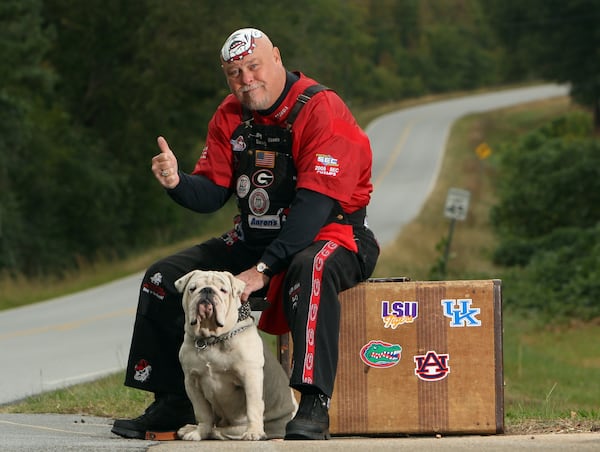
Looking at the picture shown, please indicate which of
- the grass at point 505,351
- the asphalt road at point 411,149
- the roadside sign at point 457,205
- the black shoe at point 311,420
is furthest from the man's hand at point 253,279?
the asphalt road at point 411,149

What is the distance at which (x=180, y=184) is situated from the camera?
723cm

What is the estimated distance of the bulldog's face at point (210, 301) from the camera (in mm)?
6312

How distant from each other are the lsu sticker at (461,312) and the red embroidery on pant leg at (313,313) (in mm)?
684

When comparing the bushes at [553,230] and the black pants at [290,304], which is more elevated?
the black pants at [290,304]

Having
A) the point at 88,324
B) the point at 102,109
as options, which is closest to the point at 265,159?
the point at 88,324

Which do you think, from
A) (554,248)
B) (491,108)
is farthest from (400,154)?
(554,248)

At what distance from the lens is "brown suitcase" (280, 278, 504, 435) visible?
23.2 feet

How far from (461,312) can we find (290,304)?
0.88 m

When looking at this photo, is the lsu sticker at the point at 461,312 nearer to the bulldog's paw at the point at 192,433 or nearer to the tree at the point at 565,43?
the bulldog's paw at the point at 192,433

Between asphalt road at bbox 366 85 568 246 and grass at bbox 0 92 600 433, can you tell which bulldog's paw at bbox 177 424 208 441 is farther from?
asphalt road at bbox 366 85 568 246

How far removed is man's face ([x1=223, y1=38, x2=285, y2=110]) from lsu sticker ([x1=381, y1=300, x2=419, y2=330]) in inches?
46.1

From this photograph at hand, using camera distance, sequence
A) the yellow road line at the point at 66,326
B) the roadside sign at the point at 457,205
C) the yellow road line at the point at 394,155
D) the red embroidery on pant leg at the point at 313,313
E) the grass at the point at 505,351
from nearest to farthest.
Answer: the red embroidery on pant leg at the point at 313,313 < the grass at the point at 505,351 < the yellow road line at the point at 66,326 < the roadside sign at the point at 457,205 < the yellow road line at the point at 394,155

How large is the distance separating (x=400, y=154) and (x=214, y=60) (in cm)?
2407

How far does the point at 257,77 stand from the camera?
279 inches
